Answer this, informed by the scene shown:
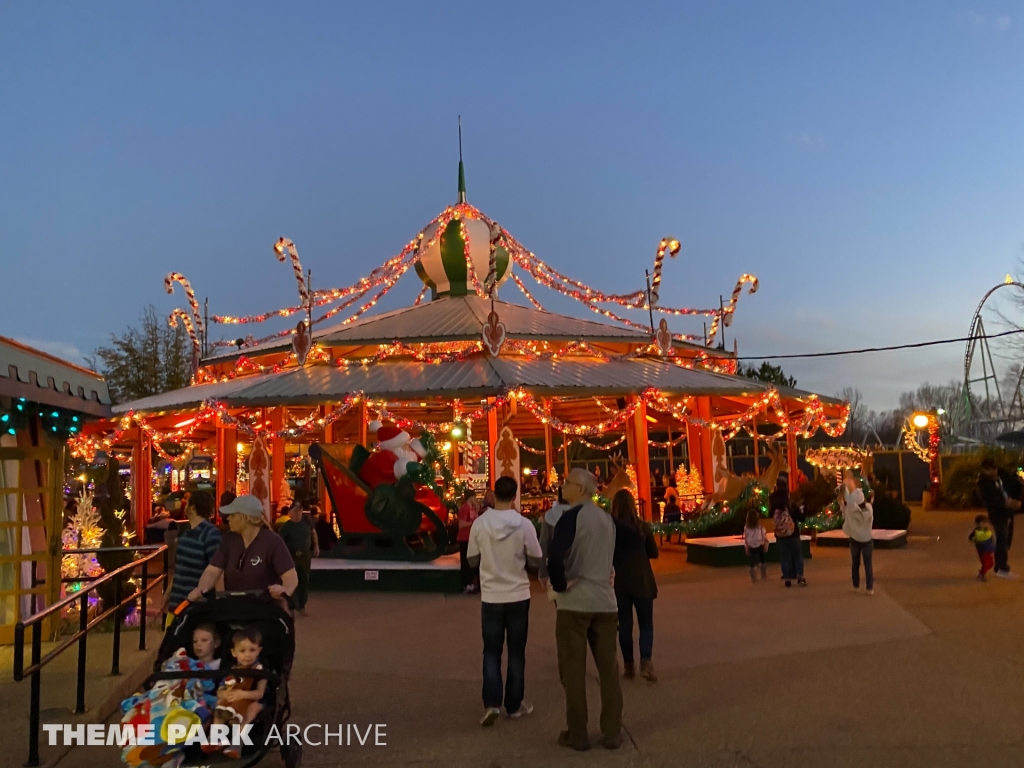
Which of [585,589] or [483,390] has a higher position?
[483,390]

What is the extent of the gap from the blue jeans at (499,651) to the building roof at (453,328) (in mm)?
12567

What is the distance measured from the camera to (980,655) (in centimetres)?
716

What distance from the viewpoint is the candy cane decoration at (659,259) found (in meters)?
20.4

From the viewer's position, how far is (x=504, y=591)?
573 cm

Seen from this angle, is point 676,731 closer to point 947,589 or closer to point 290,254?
point 947,589

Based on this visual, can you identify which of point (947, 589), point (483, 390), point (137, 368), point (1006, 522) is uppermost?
point (137, 368)

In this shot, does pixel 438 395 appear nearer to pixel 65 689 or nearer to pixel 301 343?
pixel 301 343

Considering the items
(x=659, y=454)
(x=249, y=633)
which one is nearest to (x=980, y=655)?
(x=249, y=633)

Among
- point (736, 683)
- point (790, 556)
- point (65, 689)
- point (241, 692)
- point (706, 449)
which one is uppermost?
point (706, 449)

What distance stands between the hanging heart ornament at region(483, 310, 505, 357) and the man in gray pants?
12.3 metres

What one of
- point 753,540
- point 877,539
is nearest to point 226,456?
point 753,540

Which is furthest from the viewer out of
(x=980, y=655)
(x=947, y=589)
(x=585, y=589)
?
(x=947, y=589)

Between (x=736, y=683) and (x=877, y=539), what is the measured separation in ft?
33.6

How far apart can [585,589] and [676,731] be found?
1.13m
